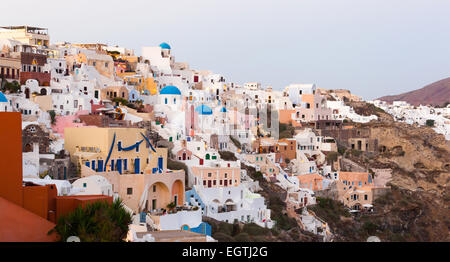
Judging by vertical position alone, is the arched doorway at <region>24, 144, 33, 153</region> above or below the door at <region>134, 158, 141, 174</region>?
above

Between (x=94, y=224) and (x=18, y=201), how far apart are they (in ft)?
→ 5.26

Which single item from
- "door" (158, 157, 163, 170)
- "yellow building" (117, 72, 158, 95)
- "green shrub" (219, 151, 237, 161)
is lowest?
"green shrub" (219, 151, 237, 161)

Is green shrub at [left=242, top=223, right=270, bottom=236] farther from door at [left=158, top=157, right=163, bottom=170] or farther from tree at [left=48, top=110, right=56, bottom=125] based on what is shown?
tree at [left=48, top=110, right=56, bottom=125]

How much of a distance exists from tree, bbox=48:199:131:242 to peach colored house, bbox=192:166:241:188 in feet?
51.3

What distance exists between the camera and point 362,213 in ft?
126

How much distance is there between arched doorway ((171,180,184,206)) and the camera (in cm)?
2679

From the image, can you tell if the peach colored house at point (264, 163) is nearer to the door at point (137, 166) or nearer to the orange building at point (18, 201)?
the door at point (137, 166)

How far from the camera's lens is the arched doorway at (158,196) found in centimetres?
2565

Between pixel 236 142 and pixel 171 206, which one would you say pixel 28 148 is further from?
pixel 236 142

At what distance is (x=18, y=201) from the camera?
1243 cm

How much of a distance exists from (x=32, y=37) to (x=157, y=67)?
1118 cm

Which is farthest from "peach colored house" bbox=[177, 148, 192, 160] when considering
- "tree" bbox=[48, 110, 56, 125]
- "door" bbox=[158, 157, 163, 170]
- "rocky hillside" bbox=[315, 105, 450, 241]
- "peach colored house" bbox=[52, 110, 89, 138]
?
"rocky hillside" bbox=[315, 105, 450, 241]

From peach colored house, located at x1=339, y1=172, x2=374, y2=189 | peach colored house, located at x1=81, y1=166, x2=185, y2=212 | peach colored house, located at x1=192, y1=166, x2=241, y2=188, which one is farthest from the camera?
peach colored house, located at x1=339, y1=172, x2=374, y2=189
